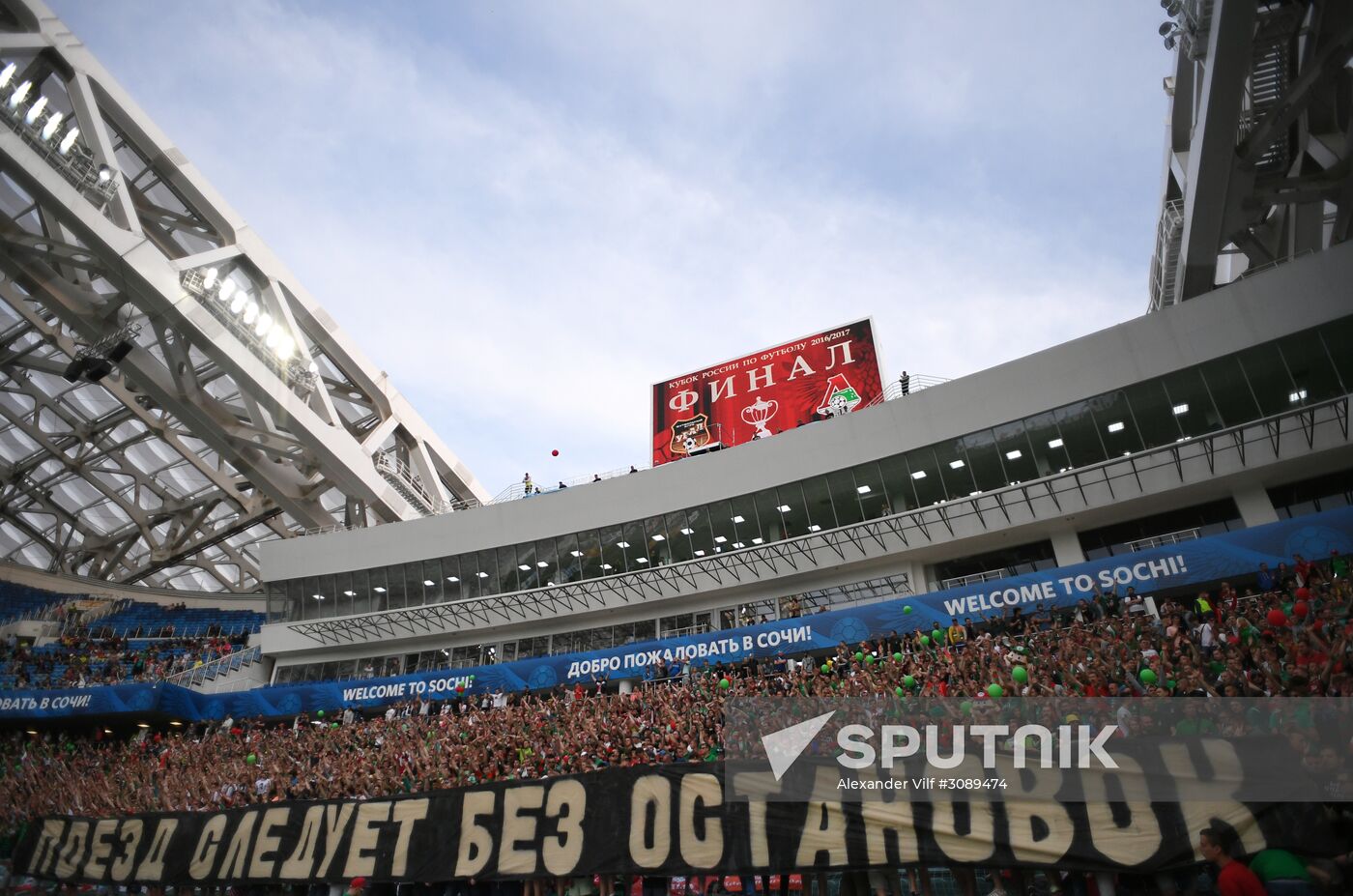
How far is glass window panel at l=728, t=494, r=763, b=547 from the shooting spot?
30188mm

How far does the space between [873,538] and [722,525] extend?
6.18 m

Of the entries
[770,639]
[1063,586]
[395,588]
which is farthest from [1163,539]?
[395,588]

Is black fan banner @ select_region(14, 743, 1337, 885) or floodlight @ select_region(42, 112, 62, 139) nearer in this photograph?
black fan banner @ select_region(14, 743, 1337, 885)

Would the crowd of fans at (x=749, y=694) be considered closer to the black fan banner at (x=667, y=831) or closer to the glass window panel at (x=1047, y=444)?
the black fan banner at (x=667, y=831)

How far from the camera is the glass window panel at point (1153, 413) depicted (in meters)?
23.2

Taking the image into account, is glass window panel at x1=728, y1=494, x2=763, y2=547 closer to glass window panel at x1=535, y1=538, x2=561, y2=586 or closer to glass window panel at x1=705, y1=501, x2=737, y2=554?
glass window panel at x1=705, y1=501, x2=737, y2=554

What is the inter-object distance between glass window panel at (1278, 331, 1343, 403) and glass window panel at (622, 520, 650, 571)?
22.6 metres

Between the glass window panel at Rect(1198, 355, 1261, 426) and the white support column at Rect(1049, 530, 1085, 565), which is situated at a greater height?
the glass window panel at Rect(1198, 355, 1261, 426)

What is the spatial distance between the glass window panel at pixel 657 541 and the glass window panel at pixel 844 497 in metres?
7.35

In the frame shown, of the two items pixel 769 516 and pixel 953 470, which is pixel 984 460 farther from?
pixel 769 516

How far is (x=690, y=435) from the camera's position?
119 feet

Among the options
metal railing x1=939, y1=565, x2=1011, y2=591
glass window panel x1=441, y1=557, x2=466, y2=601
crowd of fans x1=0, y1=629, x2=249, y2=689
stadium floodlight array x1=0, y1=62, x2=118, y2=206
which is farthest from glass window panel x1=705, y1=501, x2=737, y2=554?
stadium floodlight array x1=0, y1=62, x2=118, y2=206

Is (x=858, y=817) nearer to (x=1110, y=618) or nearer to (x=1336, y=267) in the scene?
(x=1110, y=618)
